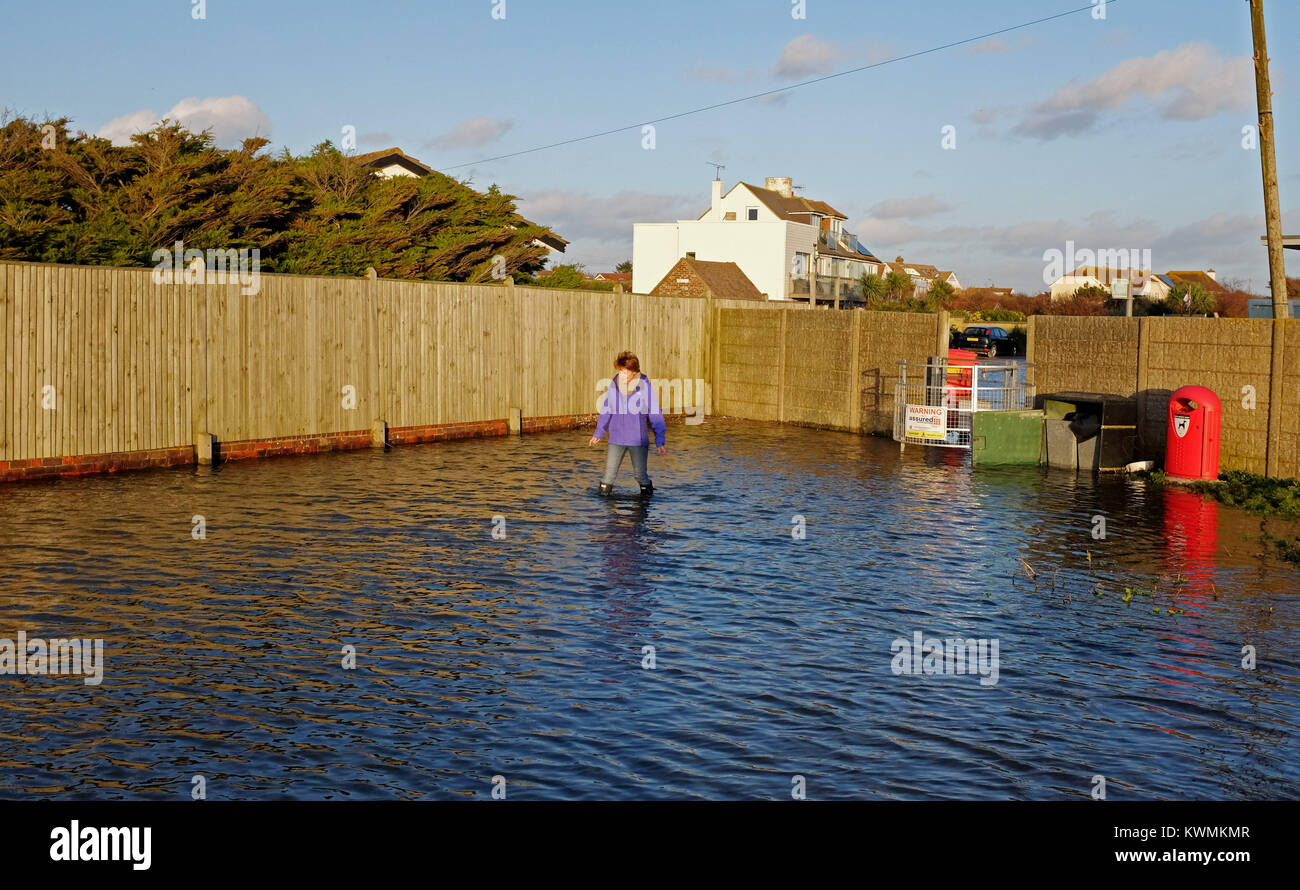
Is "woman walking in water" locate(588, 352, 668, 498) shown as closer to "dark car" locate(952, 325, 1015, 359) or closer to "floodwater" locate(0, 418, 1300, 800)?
"floodwater" locate(0, 418, 1300, 800)

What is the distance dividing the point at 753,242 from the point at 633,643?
249 ft

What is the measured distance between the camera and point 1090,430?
19.7 meters

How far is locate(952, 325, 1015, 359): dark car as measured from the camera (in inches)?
2296

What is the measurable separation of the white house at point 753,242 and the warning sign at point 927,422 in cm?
5998

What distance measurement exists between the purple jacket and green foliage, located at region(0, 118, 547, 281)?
13360 millimetres

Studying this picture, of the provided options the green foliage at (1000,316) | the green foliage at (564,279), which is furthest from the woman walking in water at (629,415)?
the green foliage at (1000,316)

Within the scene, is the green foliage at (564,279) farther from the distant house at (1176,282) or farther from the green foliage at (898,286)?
the distant house at (1176,282)

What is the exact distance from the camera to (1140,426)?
65.1ft

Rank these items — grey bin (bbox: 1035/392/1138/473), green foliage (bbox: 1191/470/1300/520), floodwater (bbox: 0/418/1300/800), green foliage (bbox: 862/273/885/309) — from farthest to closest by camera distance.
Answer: green foliage (bbox: 862/273/885/309) < grey bin (bbox: 1035/392/1138/473) < green foliage (bbox: 1191/470/1300/520) < floodwater (bbox: 0/418/1300/800)

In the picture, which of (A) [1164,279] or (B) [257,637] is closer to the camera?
(B) [257,637]

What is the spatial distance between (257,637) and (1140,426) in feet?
49.0

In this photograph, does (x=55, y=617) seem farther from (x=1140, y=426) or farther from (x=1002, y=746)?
(x=1140, y=426)

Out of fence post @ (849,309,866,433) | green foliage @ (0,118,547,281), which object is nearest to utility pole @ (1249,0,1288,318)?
fence post @ (849,309,866,433)
